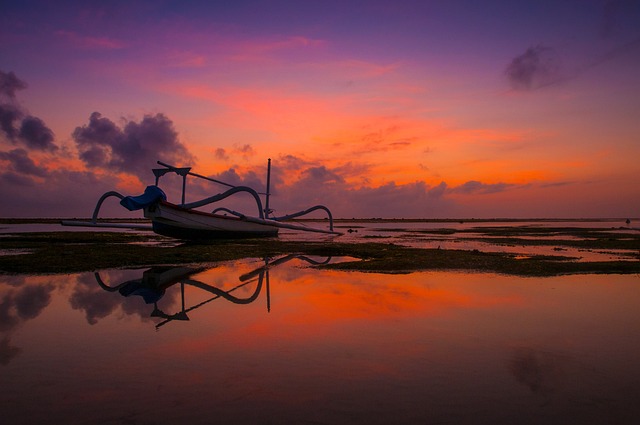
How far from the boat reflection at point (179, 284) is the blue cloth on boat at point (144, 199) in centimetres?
1411

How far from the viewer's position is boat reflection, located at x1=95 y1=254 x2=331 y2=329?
945cm

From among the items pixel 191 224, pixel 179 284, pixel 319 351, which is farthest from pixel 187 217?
pixel 319 351

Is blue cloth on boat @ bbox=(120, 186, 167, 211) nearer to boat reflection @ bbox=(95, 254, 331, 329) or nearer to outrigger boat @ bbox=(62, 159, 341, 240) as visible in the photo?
outrigger boat @ bbox=(62, 159, 341, 240)

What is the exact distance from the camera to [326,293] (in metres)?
11.6

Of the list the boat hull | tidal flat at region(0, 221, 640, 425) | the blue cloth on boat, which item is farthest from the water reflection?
the boat hull

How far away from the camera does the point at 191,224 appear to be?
32656 millimetres

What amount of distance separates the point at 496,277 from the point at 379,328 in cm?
795

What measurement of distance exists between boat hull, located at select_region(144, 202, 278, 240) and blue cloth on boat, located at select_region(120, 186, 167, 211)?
0.61 metres

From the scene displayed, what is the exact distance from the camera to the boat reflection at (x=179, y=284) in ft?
31.0

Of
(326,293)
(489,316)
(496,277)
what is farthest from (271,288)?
(496,277)

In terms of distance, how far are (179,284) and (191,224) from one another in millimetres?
20720

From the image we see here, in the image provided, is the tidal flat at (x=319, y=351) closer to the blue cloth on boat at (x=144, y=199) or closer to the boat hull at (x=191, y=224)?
the blue cloth on boat at (x=144, y=199)

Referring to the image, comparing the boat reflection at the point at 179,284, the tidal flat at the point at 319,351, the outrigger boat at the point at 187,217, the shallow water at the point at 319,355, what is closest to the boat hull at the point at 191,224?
the outrigger boat at the point at 187,217

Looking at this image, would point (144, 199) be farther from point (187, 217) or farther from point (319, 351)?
point (319, 351)
